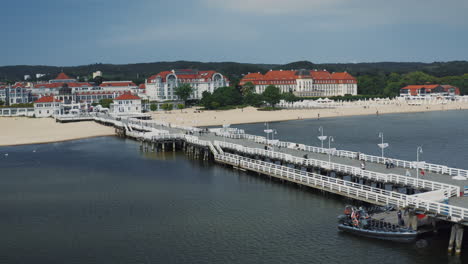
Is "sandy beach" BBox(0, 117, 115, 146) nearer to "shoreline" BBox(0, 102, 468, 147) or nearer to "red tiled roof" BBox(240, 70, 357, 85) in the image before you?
"shoreline" BBox(0, 102, 468, 147)

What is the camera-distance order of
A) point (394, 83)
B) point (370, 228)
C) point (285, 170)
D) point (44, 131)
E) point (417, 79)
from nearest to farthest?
point (370, 228) → point (285, 170) → point (44, 131) → point (394, 83) → point (417, 79)

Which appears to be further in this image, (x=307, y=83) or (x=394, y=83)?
(x=394, y=83)

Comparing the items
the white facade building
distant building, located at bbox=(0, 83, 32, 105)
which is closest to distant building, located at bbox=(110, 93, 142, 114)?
the white facade building

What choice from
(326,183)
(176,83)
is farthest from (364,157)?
(176,83)

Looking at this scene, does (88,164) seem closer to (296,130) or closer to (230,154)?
(230,154)

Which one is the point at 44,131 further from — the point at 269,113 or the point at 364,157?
the point at 364,157

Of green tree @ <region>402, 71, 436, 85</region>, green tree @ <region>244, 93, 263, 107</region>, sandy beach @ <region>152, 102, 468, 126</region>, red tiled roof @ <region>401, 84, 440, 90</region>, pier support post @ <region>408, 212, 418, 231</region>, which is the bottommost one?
pier support post @ <region>408, 212, 418, 231</region>
